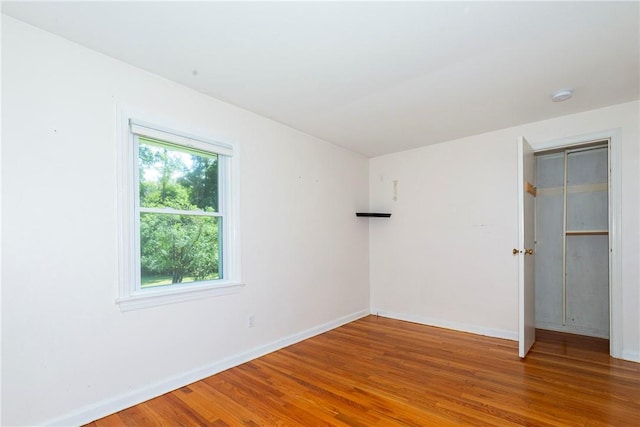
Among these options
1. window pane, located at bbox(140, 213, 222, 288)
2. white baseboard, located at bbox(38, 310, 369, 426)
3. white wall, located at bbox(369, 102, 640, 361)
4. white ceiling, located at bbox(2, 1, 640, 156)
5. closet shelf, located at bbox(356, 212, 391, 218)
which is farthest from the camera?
closet shelf, located at bbox(356, 212, 391, 218)

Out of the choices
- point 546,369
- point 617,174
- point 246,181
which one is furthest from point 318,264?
point 617,174

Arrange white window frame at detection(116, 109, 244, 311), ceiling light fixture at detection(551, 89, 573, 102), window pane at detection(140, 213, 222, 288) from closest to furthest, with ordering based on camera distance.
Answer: white window frame at detection(116, 109, 244, 311), window pane at detection(140, 213, 222, 288), ceiling light fixture at detection(551, 89, 573, 102)

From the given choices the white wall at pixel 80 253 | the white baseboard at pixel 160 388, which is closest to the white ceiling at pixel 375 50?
the white wall at pixel 80 253

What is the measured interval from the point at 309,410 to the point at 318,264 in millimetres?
1904

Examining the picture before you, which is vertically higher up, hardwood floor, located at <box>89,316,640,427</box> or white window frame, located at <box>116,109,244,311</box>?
white window frame, located at <box>116,109,244,311</box>

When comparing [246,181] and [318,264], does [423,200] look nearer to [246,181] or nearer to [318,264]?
[318,264]

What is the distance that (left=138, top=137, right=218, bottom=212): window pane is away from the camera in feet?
8.12

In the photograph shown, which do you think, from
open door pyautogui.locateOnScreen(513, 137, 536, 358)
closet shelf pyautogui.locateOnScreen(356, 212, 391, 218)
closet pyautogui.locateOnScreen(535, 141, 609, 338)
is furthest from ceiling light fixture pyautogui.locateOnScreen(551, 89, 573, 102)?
closet shelf pyautogui.locateOnScreen(356, 212, 391, 218)

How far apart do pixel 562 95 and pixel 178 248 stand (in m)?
3.52

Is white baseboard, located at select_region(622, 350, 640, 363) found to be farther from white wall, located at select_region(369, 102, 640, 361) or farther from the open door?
the open door

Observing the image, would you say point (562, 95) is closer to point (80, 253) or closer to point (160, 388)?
point (80, 253)

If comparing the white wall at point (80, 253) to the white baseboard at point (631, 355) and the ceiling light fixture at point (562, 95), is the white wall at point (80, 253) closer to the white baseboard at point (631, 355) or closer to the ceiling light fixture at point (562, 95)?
the ceiling light fixture at point (562, 95)

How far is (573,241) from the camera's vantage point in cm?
397

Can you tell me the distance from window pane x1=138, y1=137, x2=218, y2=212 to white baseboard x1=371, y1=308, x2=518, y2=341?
2964 mm
